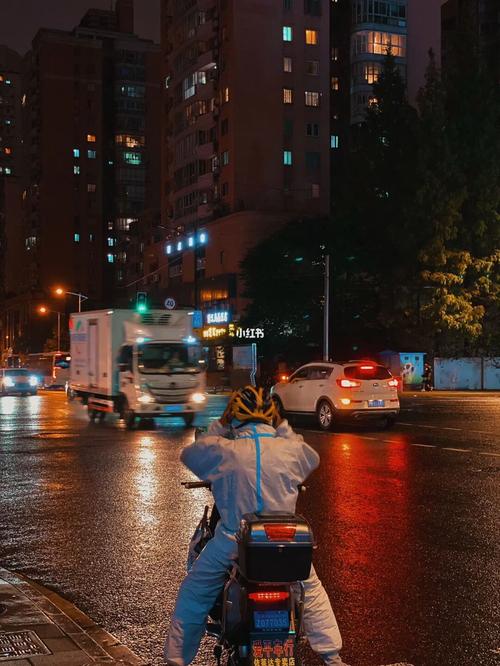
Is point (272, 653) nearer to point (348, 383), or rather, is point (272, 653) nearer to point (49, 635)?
point (49, 635)

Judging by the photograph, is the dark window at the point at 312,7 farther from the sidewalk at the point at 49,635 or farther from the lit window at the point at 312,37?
the sidewalk at the point at 49,635

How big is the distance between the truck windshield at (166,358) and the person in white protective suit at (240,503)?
63.6 ft

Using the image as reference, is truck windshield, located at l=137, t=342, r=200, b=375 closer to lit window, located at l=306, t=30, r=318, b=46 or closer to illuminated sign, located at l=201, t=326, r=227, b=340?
illuminated sign, located at l=201, t=326, r=227, b=340

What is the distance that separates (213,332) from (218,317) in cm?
126

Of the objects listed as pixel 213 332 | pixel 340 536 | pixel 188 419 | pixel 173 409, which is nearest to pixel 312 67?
pixel 213 332

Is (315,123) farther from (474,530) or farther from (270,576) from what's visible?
(270,576)

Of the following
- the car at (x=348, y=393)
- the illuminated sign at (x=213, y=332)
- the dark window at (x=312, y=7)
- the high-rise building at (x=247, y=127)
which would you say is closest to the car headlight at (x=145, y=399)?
the car at (x=348, y=393)

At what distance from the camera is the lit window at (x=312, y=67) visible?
74.9 metres

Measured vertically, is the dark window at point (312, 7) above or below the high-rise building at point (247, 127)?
above

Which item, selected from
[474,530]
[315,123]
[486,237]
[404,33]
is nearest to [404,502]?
[474,530]

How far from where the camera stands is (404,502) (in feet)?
37.2

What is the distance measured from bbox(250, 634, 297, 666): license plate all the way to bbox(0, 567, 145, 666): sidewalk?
1.56 metres

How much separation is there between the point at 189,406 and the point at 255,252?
41.1 m

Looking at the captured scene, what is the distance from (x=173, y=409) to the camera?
23.7m
